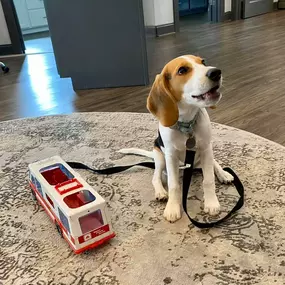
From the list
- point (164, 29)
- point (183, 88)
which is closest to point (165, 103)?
point (183, 88)

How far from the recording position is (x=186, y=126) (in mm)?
1068

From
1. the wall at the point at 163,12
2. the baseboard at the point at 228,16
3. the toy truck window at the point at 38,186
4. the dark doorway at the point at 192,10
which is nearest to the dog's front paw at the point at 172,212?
the toy truck window at the point at 38,186

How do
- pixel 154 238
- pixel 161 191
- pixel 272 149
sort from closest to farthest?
pixel 154 238
pixel 161 191
pixel 272 149

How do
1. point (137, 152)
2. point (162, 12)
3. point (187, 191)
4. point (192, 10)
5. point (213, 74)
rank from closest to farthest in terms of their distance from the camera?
point (213, 74)
point (187, 191)
point (137, 152)
point (162, 12)
point (192, 10)

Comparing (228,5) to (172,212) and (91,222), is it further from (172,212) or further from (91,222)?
(91,222)

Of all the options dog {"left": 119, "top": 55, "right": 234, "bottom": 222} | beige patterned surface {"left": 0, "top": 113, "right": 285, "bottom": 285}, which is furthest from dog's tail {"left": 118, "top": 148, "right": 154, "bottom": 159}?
dog {"left": 119, "top": 55, "right": 234, "bottom": 222}

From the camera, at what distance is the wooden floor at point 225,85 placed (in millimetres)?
1964

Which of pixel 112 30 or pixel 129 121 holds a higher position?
pixel 112 30

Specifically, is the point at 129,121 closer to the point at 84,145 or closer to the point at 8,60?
the point at 84,145

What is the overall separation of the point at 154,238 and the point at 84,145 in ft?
2.62

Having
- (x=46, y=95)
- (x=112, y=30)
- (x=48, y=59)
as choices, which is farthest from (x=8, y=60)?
(x=112, y=30)

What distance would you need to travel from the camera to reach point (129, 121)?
1966 millimetres

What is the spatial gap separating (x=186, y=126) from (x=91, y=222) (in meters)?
0.41

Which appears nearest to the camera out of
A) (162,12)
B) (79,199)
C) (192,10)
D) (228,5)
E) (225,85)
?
(79,199)
